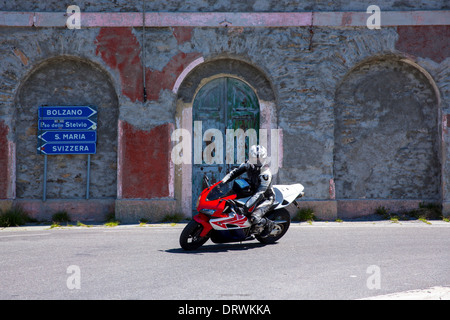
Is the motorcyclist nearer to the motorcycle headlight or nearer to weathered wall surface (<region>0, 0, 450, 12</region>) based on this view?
the motorcycle headlight

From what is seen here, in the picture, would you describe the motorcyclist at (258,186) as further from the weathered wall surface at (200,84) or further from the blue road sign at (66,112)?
the blue road sign at (66,112)

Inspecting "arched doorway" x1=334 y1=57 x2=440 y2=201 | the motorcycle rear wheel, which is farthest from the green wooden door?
the motorcycle rear wheel

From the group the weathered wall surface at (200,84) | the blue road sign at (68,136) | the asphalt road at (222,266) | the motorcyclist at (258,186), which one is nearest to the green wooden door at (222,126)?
the weathered wall surface at (200,84)

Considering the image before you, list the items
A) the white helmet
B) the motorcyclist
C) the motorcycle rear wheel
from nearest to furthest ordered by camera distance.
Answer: the motorcyclist
the white helmet
the motorcycle rear wheel

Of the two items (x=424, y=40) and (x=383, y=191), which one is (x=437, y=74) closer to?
(x=424, y=40)

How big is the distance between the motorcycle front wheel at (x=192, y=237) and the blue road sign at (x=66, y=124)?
563 centimetres

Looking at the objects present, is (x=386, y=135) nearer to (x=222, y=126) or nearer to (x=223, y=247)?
(x=222, y=126)

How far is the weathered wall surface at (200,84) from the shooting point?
1195 cm

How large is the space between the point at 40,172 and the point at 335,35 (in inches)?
286

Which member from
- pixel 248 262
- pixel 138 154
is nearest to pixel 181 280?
pixel 248 262

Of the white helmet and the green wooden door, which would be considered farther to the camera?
the green wooden door

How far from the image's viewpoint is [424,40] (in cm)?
1202

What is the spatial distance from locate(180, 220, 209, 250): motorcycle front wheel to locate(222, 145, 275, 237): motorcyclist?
2.45ft

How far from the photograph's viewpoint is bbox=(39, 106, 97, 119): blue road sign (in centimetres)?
1216
